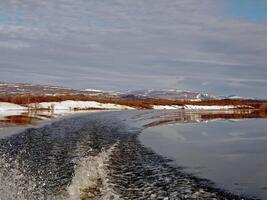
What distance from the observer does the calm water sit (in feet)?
53.4

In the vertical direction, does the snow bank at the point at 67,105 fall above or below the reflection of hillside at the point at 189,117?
above

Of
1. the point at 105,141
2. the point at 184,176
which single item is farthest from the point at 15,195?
the point at 105,141

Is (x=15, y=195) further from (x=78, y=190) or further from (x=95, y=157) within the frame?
(x=95, y=157)

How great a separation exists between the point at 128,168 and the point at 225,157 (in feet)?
19.8

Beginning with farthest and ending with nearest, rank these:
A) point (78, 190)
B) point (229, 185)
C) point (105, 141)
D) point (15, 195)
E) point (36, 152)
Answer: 1. point (105, 141)
2. point (36, 152)
3. point (229, 185)
4. point (78, 190)
5. point (15, 195)

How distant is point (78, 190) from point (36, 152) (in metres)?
9.38

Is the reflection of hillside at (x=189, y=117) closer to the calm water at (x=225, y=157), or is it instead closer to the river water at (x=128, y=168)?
the calm water at (x=225, y=157)

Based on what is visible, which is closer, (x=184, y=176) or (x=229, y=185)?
(x=229, y=185)

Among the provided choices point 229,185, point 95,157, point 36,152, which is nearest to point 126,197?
point 229,185

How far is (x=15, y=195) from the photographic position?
13.5m

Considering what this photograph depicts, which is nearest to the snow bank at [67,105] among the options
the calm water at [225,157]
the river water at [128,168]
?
the calm water at [225,157]

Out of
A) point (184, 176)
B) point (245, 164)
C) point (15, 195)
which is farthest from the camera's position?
point (245, 164)

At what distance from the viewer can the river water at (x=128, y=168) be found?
47.7ft

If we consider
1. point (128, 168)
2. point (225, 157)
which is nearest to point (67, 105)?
point (225, 157)
